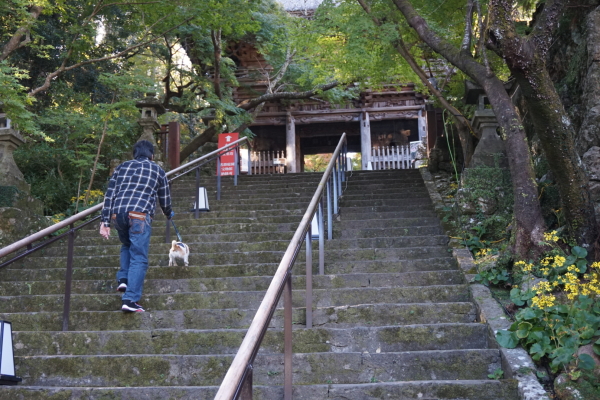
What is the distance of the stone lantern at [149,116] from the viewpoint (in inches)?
465

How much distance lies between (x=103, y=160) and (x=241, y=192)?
423 centimetres

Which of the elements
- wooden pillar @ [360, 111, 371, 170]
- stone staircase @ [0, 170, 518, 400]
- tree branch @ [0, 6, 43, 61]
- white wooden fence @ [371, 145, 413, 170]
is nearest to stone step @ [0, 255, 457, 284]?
stone staircase @ [0, 170, 518, 400]

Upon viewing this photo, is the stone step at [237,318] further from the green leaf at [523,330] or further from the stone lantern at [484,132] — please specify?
the stone lantern at [484,132]

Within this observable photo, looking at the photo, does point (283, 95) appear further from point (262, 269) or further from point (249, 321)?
point (249, 321)

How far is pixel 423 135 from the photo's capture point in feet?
55.2

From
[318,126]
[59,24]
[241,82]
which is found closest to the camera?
[59,24]

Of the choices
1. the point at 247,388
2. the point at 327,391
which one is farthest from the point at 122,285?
the point at 247,388

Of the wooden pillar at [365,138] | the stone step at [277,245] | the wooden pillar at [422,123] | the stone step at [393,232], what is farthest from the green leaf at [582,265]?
the wooden pillar at [422,123]

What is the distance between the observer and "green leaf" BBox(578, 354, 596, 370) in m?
3.27

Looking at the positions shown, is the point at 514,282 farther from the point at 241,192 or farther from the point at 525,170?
the point at 241,192

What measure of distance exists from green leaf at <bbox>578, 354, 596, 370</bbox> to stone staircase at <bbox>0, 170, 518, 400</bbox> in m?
0.40

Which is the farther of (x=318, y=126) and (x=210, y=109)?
(x=318, y=126)

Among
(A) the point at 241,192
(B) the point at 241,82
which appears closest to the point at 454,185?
(A) the point at 241,192

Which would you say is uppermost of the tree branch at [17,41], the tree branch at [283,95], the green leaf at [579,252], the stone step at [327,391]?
the tree branch at [283,95]
